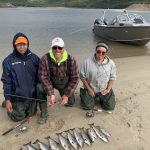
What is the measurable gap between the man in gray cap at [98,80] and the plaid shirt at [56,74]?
1.22ft

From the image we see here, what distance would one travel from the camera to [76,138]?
15.9 ft

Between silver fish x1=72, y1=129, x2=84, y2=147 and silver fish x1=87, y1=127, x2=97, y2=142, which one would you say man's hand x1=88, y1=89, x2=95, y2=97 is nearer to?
silver fish x1=87, y1=127, x2=97, y2=142

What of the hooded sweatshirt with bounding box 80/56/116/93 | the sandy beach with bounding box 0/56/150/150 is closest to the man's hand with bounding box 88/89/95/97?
the hooded sweatshirt with bounding box 80/56/116/93

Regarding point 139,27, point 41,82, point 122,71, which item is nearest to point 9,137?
point 41,82

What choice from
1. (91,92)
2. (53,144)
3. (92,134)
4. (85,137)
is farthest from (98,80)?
(53,144)

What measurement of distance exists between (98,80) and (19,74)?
5.33ft

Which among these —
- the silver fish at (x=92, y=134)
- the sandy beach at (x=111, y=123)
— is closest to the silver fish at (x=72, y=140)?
the sandy beach at (x=111, y=123)

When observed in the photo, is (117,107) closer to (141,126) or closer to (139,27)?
(141,126)

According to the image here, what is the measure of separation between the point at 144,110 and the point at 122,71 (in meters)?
3.75

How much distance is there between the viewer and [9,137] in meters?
5.00

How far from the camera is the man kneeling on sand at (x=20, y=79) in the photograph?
5270mm

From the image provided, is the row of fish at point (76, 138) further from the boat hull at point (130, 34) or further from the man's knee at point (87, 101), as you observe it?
the boat hull at point (130, 34)

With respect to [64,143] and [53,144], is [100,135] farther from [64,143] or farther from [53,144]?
[53,144]

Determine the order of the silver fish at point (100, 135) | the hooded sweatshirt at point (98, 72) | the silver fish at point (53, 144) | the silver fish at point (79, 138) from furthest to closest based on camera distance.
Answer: the hooded sweatshirt at point (98, 72) < the silver fish at point (100, 135) < the silver fish at point (79, 138) < the silver fish at point (53, 144)
